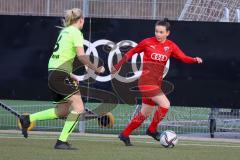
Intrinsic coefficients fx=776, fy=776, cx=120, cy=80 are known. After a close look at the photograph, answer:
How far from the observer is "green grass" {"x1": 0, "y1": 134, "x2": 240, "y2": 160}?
970 cm

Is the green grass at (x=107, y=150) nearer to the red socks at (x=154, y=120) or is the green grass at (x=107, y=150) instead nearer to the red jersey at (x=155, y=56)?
the red socks at (x=154, y=120)

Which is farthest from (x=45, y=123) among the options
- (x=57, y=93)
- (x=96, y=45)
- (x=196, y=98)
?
(x=57, y=93)

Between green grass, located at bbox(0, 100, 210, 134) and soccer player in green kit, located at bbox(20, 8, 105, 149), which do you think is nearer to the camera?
soccer player in green kit, located at bbox(20, 8, 105, 149)

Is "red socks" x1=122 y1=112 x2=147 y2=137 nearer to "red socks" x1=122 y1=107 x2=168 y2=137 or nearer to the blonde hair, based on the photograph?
"red socks" x1=122 y1=107 x2=168 y2=137

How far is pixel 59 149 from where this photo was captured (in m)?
10.5

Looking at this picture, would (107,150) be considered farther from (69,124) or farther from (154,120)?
(154,120)

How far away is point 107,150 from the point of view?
35.5 feet

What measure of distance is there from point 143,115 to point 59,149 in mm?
1952

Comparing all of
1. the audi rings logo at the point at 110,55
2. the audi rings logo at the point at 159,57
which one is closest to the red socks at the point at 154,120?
the audi rings logo at the point at 159,57

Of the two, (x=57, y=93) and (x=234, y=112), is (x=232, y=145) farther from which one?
(x=57, y=93)

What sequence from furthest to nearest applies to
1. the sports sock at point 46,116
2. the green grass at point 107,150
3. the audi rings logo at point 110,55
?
the audi rings logo at point 110,55 → the sports sock at point 46,116 → the green grass at point 107,150

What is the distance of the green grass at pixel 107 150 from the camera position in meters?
9.70

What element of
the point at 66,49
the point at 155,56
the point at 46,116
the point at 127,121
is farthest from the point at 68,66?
the point at 127,121

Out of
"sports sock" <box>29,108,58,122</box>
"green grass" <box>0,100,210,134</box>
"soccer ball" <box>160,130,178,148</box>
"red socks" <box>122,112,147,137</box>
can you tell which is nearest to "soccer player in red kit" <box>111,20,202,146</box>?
"red socks" <box>122,112,147,137</box>
